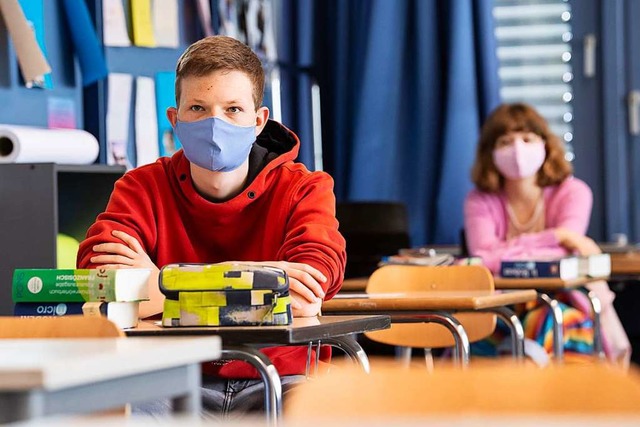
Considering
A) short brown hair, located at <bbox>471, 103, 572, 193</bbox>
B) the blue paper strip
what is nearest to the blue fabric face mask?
the blue paper strip

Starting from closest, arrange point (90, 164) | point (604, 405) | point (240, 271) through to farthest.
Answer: point (604, 405), point (240, 271), point (90, 164)

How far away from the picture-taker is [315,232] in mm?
2654

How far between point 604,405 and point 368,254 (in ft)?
12.2

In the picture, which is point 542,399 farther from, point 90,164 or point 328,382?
point 90,164

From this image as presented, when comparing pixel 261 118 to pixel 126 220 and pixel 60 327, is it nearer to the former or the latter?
pixel 126 220

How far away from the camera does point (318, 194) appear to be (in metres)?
2.79

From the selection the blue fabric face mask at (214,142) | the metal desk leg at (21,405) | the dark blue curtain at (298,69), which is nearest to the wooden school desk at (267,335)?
the blue fabric face mask at (214,142)

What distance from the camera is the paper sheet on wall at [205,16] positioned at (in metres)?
4.96

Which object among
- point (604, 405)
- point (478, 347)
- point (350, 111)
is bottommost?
point (478, 347)

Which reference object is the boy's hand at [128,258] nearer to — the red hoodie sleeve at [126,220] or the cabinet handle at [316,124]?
the red hoodie sleeve at [126,220]

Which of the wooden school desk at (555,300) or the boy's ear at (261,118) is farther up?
the boy's ear at (261,118)

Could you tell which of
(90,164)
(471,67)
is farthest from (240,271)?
(471,67)

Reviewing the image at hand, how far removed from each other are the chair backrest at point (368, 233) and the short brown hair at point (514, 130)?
39 cm

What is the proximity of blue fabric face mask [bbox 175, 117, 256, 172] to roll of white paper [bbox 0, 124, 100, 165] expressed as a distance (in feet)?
3.47
